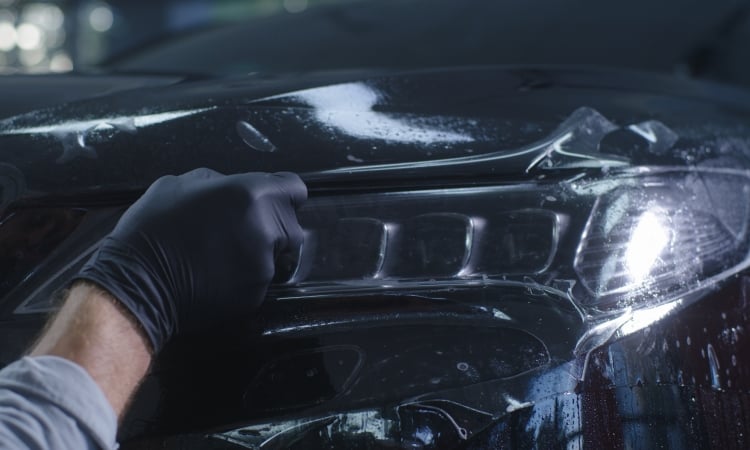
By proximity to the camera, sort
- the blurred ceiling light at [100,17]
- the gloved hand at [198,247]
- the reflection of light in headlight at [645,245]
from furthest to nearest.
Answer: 1. the blurred ceiling light at [100,17]
2. the reflection of light in headlight at [645,245]
3. the gloved hand at [198,247]

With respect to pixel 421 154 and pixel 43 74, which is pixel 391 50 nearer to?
pixel 43 74

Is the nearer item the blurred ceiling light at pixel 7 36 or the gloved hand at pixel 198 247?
the gloved hand at pixel 198 247

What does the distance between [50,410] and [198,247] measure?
24cm

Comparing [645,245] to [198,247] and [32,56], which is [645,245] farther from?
[32,56]

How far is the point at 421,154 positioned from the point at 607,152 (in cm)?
28

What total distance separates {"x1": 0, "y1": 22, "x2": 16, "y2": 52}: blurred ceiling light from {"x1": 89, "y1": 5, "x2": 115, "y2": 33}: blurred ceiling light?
1.53 metres

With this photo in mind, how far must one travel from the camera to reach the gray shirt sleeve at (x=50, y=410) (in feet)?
2.61

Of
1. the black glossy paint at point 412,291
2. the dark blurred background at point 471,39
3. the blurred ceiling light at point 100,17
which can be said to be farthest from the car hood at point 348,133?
the blurred ceiling light at point 100,17

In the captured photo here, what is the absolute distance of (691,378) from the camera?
3.23 feet

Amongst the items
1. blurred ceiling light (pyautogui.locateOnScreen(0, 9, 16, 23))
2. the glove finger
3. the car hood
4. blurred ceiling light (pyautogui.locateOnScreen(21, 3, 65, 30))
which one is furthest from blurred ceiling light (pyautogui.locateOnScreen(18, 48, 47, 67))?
the glove finger

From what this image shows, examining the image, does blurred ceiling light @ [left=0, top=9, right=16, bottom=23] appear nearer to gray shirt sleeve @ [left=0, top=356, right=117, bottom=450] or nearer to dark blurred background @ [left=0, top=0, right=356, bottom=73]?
dark blurred background @ [left=0, top=0, right=356, bottom=73]

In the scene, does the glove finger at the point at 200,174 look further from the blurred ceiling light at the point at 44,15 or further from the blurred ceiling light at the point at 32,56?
the blurred ceiling light at the point at 32,56

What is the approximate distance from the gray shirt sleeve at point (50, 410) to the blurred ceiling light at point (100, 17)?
11.5 m

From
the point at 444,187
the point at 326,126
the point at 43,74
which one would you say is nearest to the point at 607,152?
the point at 444,187
